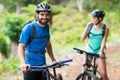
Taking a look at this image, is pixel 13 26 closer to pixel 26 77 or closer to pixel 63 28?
pixel 26 77

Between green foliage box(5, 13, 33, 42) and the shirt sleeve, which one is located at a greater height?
the shirt sleeve

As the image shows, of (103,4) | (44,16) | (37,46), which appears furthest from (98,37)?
(103,4)

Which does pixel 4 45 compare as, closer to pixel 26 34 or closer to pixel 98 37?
pixel 98 37

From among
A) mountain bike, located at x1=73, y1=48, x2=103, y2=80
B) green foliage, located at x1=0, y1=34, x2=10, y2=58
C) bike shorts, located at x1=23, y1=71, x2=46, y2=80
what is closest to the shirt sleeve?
bike shorts, located at x1=23, y1=71, x2=46, y2=80

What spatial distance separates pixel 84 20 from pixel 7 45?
19089 mm

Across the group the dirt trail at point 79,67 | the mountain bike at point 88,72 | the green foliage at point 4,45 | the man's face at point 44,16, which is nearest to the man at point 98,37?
the mountain bike at point 88,72

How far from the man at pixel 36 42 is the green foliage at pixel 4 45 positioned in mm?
10488

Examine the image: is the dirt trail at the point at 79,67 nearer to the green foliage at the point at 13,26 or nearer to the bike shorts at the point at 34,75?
the green foliage at the point at 13,26

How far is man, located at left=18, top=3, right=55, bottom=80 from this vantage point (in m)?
5.10

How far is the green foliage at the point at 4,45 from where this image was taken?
620 inches

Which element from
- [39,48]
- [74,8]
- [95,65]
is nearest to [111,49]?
[95,65]

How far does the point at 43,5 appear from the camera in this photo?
5.12m

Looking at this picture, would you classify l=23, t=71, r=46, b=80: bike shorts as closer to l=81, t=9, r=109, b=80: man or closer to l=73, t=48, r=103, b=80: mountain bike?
l=73, t=48, r=103, b=80: mountain bike

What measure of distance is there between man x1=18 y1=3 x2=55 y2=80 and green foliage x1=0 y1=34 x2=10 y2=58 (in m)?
10.5
